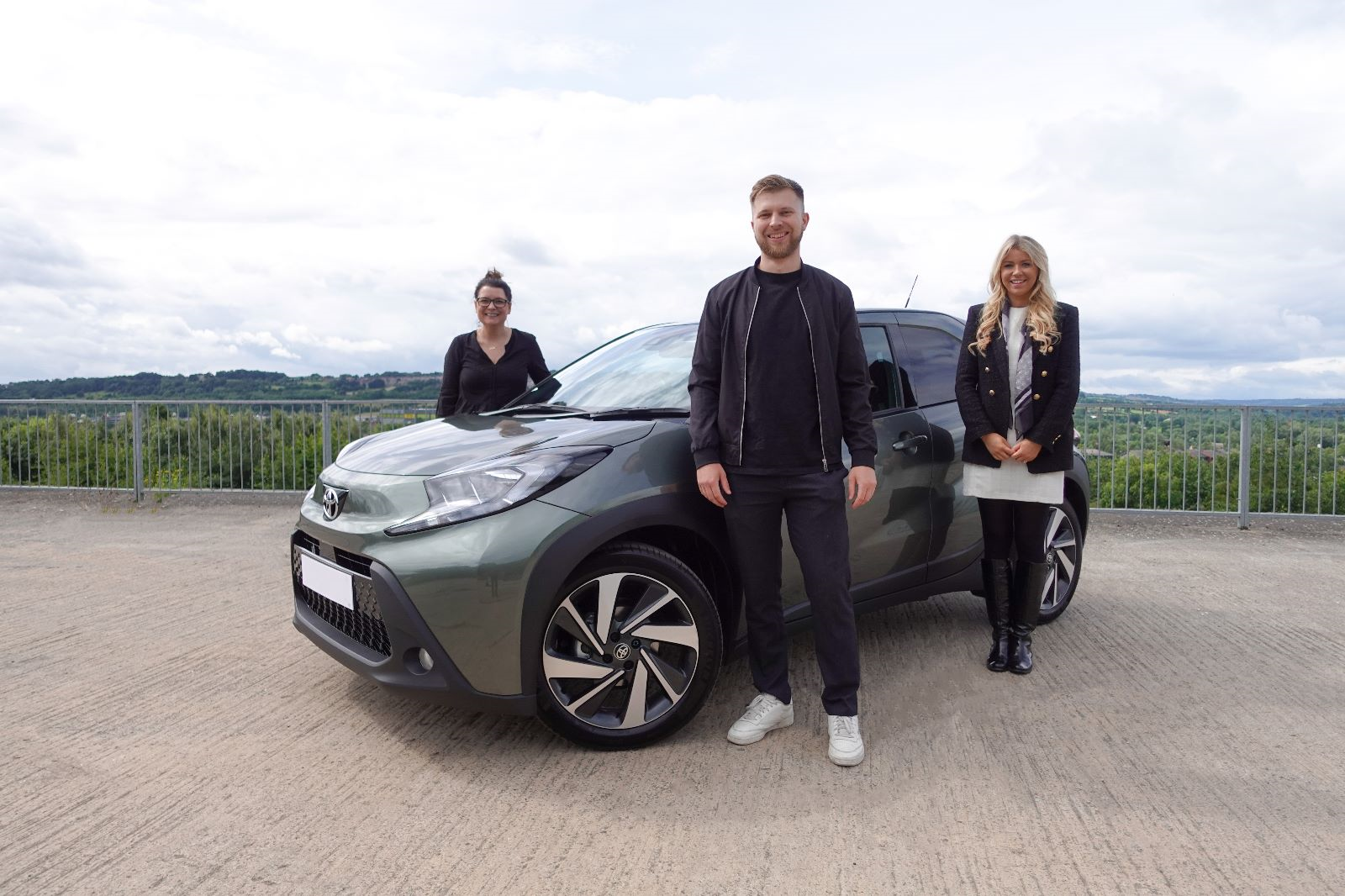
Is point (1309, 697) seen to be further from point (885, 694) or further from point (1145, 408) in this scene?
point (1145, 408)

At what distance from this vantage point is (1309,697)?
159 inches

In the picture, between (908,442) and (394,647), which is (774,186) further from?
(394,647)

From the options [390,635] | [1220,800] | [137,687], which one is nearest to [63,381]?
[137,687]

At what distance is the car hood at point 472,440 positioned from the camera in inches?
130

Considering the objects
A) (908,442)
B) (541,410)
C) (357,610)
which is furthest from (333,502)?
(908,442)

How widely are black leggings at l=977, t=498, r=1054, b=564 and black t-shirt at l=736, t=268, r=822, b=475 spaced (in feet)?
4.49

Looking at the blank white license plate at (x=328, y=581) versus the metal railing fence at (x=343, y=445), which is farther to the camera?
the metal railing fence at (x=343, y=445)

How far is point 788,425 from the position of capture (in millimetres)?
3303

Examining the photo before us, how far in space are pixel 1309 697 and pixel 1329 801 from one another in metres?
1.18

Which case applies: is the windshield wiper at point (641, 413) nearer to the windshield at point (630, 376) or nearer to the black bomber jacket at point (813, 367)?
the windshield at point (630, 376)

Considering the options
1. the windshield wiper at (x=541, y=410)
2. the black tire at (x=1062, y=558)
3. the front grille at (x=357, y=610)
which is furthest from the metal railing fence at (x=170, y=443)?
the black tire at (x=1062, y=558)

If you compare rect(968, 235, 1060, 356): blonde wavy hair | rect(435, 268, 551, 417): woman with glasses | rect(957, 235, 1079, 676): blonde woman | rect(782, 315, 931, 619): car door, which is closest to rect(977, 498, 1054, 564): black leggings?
rect(957, 235, 1079, 676): blonde woman

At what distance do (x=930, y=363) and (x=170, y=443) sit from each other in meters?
9.23

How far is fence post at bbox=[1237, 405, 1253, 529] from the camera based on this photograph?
8.98 metres
